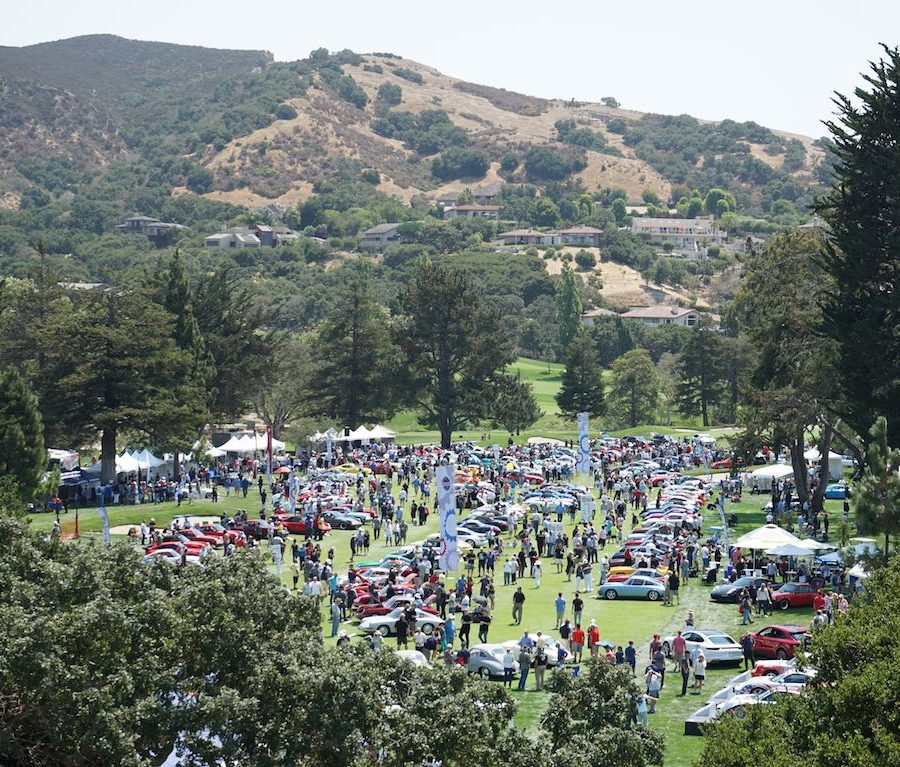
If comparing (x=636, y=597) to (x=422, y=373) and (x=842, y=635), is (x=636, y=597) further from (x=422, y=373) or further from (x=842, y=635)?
(x=422, y=373)

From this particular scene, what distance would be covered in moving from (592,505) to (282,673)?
121 ft

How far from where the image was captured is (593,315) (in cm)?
17825

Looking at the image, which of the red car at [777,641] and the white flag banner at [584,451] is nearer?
the red car at [777,641]

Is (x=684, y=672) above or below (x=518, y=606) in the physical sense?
above

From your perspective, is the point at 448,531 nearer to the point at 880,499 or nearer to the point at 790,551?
the point at 790,551

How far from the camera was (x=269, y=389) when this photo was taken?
92.8 metres

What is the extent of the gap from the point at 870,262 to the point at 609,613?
53.7ft

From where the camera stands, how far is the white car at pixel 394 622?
120ft

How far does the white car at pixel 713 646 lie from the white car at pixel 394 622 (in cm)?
592

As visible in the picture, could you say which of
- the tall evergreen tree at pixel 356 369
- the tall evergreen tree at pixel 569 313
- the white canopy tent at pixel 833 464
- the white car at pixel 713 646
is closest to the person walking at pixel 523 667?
the white car at pixel 713 646

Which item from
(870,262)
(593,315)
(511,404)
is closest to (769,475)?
(870,262)

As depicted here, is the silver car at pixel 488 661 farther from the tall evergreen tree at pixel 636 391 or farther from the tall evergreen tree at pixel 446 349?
the tall evergreen tree at pixel 636 391

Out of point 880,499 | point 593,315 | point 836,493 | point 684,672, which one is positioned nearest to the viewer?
point 684,672

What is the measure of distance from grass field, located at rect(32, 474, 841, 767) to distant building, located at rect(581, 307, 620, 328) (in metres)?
111
